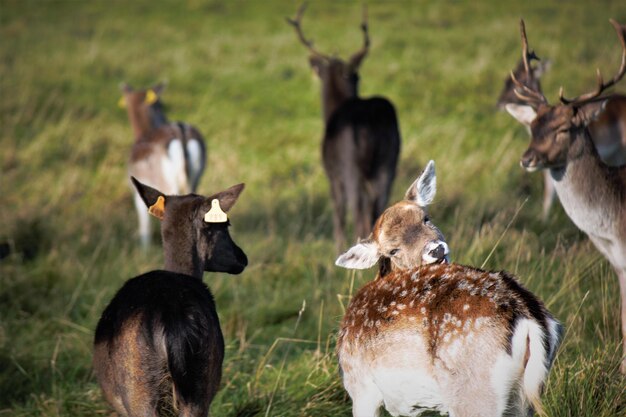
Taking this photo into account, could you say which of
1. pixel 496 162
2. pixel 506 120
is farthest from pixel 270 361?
pixel 506 120

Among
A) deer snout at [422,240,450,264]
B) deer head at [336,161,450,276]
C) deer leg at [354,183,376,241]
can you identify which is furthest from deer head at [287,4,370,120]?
deer snout at [422,240,450,264]

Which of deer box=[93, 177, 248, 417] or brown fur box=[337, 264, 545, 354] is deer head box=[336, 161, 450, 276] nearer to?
brown fur box=[337, 264, 545, 354]

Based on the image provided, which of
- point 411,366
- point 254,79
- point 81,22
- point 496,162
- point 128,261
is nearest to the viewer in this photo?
point 411,366

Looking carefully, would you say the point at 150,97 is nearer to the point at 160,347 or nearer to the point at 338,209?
the point at 338,209

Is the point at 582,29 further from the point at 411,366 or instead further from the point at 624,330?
the point at 411,366

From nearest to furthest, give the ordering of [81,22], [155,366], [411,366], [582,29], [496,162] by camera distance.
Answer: [411,366] < [155,366] < [496,162] < [582,29] < [81,22]

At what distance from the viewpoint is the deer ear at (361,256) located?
402 centimetres

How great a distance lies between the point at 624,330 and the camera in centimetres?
481

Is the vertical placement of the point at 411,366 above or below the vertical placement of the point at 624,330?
above

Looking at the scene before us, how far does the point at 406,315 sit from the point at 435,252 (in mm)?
555

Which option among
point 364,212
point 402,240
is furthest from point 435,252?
point 364,212

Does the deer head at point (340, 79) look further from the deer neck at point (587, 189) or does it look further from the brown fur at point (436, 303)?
the brown fur at point (436, 303)

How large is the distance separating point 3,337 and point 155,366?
2605 mm

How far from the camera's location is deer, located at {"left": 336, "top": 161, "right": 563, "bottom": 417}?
10.4ft
